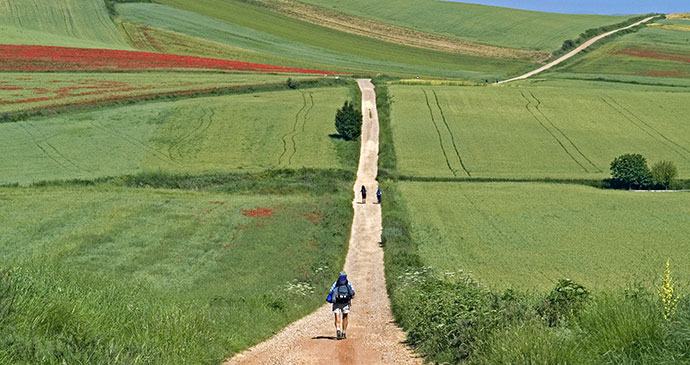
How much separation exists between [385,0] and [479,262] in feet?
487

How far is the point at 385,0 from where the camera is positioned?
18300cm

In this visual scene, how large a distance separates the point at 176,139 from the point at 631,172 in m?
38.9

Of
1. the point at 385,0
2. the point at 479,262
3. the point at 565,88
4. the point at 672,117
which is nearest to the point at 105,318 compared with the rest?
the point at 479,262

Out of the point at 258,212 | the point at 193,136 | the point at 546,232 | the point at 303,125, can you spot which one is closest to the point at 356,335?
the point at 546,232

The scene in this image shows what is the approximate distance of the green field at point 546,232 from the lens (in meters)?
38.2

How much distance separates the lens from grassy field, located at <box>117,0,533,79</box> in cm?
13312

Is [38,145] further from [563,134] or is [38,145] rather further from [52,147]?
[563,134]

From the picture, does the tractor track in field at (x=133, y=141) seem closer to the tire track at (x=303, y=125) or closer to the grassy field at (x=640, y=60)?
the tire track at (x=303, y=125)

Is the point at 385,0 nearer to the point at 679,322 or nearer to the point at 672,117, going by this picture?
the point at 672,117

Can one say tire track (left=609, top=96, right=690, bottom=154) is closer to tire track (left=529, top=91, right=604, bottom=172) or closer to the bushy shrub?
tire track (left=529, top=91, right=604, bottom=172)

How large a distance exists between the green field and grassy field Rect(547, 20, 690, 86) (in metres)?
68.5

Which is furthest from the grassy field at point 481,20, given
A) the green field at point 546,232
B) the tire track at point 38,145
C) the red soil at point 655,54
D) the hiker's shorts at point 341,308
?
the hiker's shorts at point 341,308

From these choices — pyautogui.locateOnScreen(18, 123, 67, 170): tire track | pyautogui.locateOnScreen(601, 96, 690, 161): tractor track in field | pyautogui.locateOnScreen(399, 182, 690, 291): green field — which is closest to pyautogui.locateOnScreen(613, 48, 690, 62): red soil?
pyautogui.locateOnScreen(601, 96, 690, 161): tractor track in field

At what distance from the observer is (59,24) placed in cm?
13500
